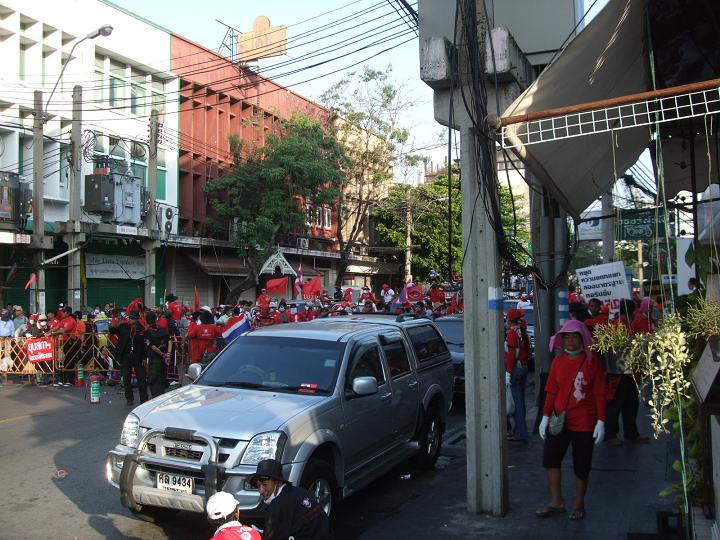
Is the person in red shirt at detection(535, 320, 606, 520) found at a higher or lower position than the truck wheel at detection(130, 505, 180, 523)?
higher

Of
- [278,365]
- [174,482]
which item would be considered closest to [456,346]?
[278,365]

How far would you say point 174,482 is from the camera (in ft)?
18.5

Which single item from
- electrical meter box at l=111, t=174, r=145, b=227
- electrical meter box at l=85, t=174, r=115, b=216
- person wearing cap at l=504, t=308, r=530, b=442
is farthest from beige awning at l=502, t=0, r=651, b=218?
electrical meter box at l=111, t=174, r=145, b=227

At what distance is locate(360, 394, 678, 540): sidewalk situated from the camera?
20.2 feet

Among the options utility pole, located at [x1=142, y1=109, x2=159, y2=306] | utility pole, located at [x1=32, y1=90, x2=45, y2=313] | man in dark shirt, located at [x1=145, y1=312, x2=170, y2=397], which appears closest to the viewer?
man in dark shirt, located at [x1=145, y1=312, x2=170, y2=397]

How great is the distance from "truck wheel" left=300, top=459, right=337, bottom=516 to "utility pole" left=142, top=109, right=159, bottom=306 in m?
20.4

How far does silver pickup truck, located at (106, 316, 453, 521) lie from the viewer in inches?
218

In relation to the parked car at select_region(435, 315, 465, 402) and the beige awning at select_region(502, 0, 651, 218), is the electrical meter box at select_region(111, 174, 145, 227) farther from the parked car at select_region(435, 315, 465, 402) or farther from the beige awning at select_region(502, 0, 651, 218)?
the beige awning at select_region(502, 0, 651, 218)

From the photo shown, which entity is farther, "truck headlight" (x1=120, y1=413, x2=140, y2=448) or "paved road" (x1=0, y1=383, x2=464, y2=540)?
"paved road" (x1=0, y1=383, x2=464, y2=540)

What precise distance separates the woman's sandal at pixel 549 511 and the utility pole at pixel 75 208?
1937 centimetres

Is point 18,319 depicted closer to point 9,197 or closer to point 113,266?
point 9,197

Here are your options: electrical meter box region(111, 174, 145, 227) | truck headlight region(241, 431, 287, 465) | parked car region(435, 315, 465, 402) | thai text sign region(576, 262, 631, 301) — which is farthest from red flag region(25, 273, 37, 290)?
truck headlight region(241, 431, 287, 465)

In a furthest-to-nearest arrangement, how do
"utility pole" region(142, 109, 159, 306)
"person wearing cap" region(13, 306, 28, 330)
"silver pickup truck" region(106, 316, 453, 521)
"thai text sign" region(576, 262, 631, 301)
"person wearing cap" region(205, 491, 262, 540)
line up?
"utility pole" region(142, 109, 159, 306) < "person wearing cap" region(13, 306, 28, 330) < "thai text sign" region(576, 262, 631, 301) < "silver pickup truck" region(106, 316, 453, 521) < "person wearing cap" region(205, 491, 262, 540)

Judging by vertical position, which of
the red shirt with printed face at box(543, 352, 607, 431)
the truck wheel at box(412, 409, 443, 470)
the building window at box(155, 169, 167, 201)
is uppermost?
the building window at box(155, 169, 167, 201)
